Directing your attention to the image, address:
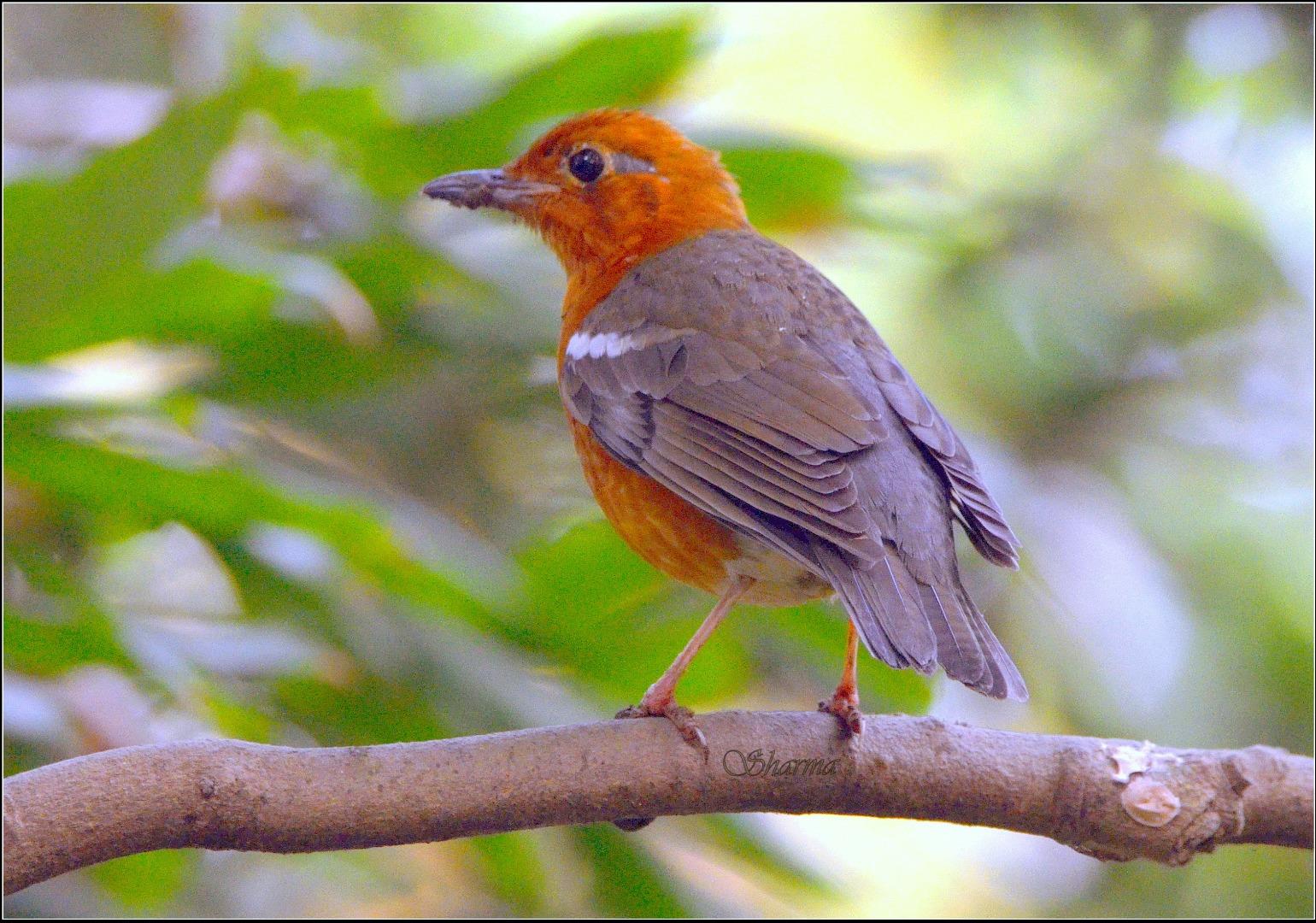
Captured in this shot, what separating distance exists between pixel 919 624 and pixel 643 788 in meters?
0.65

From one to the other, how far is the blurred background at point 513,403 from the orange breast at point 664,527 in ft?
2.73

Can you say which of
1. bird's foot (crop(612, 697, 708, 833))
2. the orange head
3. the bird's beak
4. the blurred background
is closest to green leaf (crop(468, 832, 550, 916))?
the blurred background

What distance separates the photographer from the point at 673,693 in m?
3.07

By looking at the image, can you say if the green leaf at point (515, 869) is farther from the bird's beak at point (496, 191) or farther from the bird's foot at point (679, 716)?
the bird's beak at point (496, 191)

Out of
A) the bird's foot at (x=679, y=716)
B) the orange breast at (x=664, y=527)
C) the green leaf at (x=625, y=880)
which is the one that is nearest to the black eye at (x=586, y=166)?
the orange breast at (x=664, y=527)

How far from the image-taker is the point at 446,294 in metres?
5.42

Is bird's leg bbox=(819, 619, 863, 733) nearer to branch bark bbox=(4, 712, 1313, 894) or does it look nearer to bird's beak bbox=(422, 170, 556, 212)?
branch bark bbox=(4, 712, 1313, 894)

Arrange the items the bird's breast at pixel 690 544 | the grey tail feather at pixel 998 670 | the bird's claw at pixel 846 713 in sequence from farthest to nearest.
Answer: the bird's breast at pixel 690 544
the bird's claw at pixel 846 713
the grey tail feather at pixel 998 670

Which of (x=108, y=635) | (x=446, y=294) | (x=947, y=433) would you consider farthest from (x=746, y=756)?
(x=446, y=294)

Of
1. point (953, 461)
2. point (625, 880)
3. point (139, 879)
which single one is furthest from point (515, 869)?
point (953, 461)

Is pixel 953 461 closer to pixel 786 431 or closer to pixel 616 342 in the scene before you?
pixel 786 431

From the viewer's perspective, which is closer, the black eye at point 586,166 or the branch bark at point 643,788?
the branch bark at point 643,788

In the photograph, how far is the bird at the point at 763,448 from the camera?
9.46 ft

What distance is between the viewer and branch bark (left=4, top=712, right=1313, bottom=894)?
235cm
